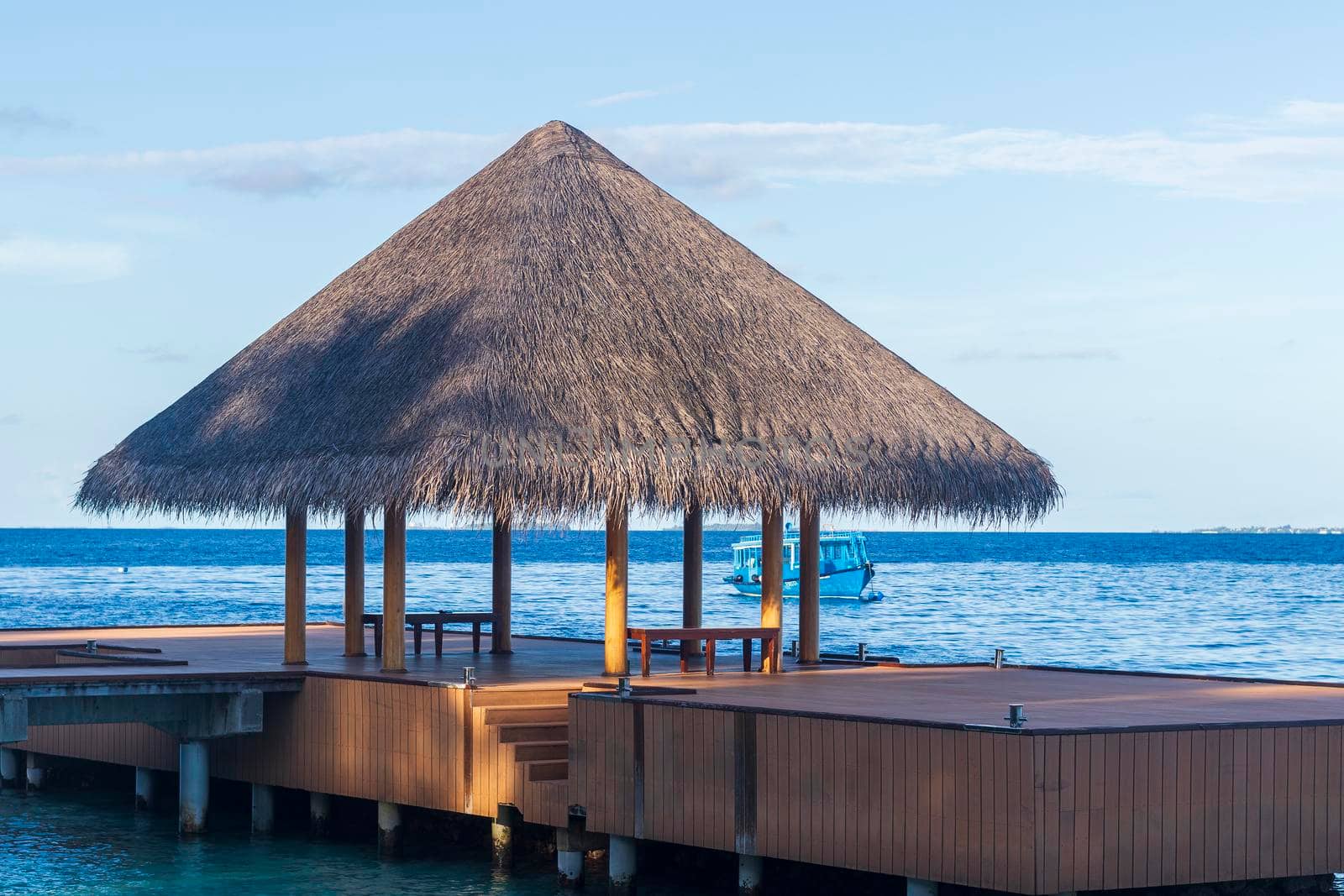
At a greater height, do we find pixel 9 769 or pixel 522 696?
pixel 522 696

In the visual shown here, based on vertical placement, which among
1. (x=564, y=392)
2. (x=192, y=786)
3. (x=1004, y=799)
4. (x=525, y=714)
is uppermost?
(x=564, y=392)

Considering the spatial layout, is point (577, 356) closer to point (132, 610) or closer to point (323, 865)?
point (323, 865)

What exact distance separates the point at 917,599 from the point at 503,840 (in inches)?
2079

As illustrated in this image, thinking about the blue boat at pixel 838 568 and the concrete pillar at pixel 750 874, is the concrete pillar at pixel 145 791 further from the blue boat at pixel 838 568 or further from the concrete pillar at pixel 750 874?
the blue boat at pixel 838 568

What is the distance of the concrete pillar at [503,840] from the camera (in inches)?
500

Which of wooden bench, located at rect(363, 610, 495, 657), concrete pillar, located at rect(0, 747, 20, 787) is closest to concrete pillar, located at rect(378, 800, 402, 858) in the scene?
wooden bench, located at rect(363, 610, 495, 657)

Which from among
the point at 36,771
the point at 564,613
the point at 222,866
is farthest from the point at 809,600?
the point at 564,613

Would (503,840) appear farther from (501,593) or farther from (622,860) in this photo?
(501,593)

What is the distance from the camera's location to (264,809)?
575 inches

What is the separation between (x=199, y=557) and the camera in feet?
328

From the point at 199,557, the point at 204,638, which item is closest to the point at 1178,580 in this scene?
the point at 199,557

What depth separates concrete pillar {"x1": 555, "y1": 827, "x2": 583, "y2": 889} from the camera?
12094mm

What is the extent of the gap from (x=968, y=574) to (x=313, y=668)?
236 ft

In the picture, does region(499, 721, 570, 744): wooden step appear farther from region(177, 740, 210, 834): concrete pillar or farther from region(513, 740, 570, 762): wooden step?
region(177, 740, 210, 834): concrete pillar
